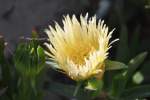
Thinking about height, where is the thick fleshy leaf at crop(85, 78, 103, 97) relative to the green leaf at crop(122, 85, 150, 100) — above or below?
below

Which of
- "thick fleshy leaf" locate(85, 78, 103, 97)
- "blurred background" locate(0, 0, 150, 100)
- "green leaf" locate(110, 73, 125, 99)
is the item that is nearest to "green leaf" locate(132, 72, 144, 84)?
"blurred background" locate(0, 0, 150, 100)

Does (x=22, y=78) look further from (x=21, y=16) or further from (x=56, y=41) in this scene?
(x=21, y=16)

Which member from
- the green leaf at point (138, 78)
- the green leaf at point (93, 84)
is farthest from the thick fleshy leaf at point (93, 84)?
the green leaf at point (138, 78)

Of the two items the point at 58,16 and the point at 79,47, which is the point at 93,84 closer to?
the point at 79,47

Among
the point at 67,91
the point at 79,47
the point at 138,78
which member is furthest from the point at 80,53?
the point at 138,78

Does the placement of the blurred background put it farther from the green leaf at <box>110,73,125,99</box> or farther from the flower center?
the flower center

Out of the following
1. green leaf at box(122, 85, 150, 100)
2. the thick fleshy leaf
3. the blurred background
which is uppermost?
the blurred background

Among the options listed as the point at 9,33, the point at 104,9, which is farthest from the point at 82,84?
the point at 104,9
